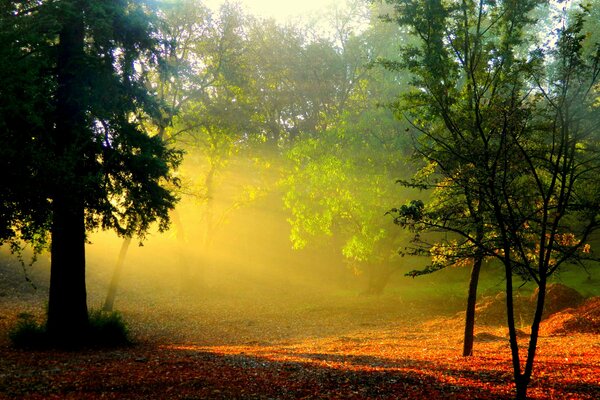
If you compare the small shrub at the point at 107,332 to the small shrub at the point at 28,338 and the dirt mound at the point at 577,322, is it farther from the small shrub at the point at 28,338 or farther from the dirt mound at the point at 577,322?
the dirt mound at the point at 577,322

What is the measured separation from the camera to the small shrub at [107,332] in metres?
13.5

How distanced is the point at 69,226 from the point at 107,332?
3.33 meters

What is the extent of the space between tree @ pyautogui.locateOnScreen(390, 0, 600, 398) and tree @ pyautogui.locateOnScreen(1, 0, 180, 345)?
8.05 metres

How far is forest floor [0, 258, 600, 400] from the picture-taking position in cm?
838

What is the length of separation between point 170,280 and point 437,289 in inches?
752

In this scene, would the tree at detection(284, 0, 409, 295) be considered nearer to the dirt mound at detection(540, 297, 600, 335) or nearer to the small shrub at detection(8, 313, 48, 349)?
the dirt mound at detection(540, 297, 600, 335)

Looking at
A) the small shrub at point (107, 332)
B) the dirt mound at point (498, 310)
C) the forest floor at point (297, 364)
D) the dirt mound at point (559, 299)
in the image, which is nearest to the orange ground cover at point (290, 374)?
the forest floor at point (297, 364)

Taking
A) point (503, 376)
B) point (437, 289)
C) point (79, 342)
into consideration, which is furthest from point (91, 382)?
point (437, 289)

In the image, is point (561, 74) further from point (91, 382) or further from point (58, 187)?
point (58, 187)

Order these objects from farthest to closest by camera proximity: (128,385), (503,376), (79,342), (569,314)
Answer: (569,314) → (79,342) → (503,376) → (128,385)

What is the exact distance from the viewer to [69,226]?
43.2 feet

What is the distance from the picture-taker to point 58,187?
11281 millimetres

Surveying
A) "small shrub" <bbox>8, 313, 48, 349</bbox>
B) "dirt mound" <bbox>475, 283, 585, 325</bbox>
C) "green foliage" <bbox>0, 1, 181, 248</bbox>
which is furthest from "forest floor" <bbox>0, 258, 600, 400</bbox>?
"green foliage" <bbox>0, 1, 181, 248</bbox>

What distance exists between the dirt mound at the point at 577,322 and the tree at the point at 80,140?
1504 centimetres
